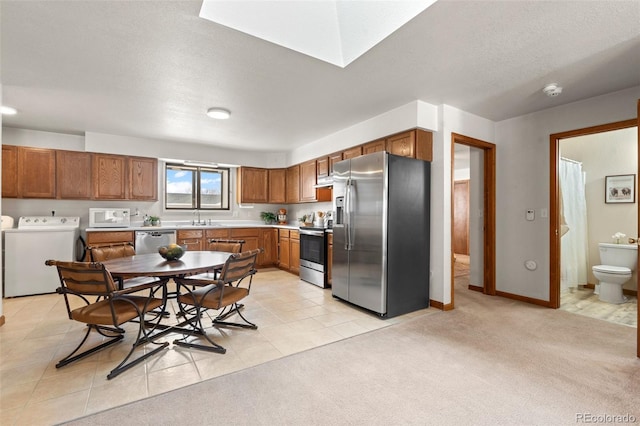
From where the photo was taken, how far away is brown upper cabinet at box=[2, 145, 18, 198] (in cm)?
435

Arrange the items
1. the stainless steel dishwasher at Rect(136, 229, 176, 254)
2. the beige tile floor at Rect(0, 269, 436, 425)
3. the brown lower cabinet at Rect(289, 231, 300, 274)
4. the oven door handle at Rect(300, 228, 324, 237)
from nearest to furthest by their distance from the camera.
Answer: the beige tile floor at Rect(0, 269, 436, 425) < the oven door handle at Rect(300, 228, 324, 237) < the stainless steel dishwasher at Rect(136, 229, 176, 254) < the brown lower cabinet at Rect(289, 231, 300, 274)

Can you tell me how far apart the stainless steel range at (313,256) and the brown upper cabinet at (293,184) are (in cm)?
126

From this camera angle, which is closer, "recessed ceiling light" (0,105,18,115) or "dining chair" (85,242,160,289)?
"dining chair" (85,242,160,289)

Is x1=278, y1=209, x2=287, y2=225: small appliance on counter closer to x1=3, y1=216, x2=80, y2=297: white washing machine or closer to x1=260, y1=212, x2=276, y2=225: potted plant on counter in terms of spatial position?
x1=260, y1=212, x2=276, y2=225: potted plant on counter

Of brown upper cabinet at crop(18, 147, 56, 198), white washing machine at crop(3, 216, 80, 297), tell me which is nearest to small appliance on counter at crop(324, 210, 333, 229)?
white washing machine at crop(3, 216, 80, 297)

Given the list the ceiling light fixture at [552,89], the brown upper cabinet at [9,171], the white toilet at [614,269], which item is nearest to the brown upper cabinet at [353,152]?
the ceiling light fixture at [552,89]

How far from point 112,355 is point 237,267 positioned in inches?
48.2

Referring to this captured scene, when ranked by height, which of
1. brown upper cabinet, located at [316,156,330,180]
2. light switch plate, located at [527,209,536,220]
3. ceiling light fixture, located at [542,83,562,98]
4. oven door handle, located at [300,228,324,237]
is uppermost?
ceiling light fixture, located at [542,83,562,98]

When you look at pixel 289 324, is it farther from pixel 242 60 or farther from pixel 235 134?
pixel 235 134

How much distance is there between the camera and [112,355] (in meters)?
2.39

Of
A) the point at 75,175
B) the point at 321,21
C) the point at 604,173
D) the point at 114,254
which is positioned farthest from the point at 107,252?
the point at 604,173

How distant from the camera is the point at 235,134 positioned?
4980 mm

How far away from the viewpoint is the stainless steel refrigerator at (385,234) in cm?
323

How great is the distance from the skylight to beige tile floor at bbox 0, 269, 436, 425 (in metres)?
2.55
